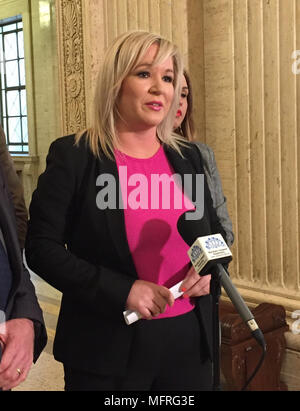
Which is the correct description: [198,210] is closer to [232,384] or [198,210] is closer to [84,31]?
[232,384]

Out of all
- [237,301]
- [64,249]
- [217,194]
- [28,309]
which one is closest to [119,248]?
[64,249]

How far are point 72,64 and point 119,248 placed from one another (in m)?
3.14

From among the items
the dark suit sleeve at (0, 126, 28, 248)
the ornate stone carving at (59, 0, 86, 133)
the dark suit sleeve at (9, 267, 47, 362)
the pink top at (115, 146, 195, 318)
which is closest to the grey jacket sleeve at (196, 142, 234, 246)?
the pink top at (115, 146, 195, 318)

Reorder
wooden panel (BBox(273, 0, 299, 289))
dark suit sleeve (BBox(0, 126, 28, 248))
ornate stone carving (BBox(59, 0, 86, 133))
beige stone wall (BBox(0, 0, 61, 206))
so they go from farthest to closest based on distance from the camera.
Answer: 1. beige stone wall (BBox(0, 0, 61, 206))
2. ornate stone carving (BBox(59, 0, 86, 133))
3. wooden panel (BBox(273, 0, 299, 289))
4. dark suit sleeve (BBox(0, 126, 28, 248))

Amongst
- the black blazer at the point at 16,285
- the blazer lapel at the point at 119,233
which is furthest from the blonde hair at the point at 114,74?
the black blazer at the point at 16,285

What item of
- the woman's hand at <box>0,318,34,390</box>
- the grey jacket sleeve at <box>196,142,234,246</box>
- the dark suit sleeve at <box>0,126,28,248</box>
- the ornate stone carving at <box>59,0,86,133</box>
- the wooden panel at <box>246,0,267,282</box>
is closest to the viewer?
the woman's hand at <box>0,318,34,390</box>

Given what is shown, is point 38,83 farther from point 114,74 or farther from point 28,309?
point 28,309

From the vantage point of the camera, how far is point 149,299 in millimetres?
1561

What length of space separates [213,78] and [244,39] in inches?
14.2

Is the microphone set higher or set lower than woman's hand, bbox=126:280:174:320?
higher

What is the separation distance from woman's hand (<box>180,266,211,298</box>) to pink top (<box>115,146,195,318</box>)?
0.05 m

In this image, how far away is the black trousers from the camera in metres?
1.64

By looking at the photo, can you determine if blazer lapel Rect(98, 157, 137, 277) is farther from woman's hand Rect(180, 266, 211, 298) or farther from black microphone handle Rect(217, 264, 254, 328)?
black microphone handle Rect(217, 264, 254, 328)

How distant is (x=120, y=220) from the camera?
5.34 feet
